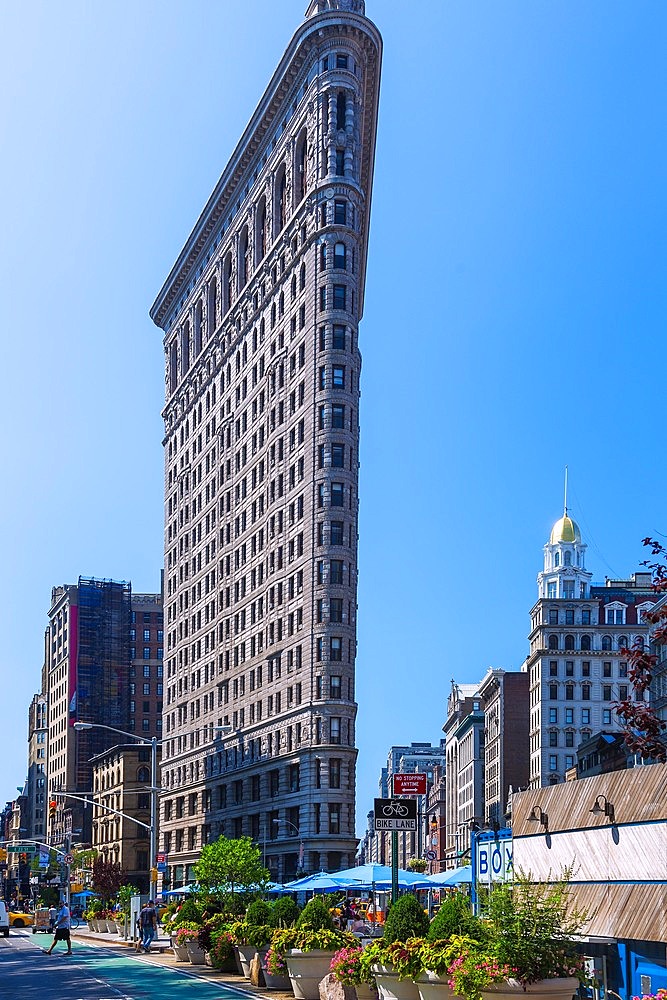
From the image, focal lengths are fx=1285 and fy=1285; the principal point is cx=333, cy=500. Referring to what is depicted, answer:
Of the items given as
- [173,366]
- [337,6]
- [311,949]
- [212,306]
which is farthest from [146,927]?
[173,366]

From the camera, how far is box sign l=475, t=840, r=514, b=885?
2472 cm

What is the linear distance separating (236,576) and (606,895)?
320ft

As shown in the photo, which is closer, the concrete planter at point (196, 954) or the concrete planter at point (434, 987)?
the concrete planter at point (434, 987)

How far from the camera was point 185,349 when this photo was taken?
142m

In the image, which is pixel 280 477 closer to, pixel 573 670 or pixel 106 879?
pixel 106 879

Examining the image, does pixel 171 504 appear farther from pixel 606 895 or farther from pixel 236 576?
pixel 606 895

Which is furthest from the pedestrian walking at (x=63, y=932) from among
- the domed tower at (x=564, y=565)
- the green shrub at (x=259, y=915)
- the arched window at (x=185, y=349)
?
the domed tower at (x=564, y=565)

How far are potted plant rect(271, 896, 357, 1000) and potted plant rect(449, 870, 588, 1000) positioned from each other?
8823mm

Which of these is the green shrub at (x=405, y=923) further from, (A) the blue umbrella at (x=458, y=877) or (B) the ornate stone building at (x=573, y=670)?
(B) the ornate stone building at (x=573, y=670)

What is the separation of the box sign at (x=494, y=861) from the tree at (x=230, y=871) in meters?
28.4

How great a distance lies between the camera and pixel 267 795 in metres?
101

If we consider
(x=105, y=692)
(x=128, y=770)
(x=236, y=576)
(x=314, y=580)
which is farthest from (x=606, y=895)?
(x=105, y=692)

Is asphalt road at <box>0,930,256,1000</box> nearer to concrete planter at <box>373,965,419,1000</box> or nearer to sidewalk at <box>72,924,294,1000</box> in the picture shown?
sidewalk at <box>72,924,294,1000</box>

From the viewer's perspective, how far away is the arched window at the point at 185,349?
142 meters
